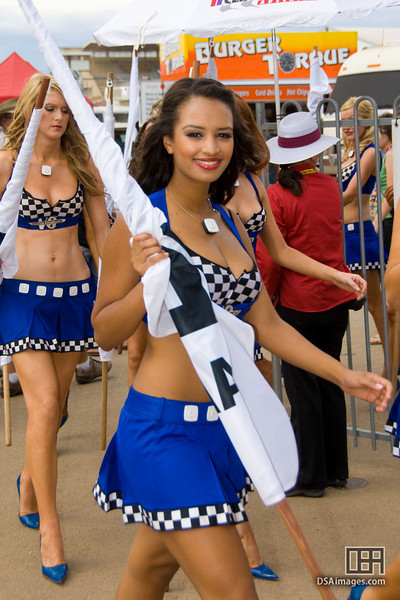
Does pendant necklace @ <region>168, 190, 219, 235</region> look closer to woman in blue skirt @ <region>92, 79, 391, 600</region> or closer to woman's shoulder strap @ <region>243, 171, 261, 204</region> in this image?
woman in blue skirt @ <region>92, 79, 391, 600</region>

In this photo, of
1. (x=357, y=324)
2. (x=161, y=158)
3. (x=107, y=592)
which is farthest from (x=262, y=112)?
(x=357, y=324)

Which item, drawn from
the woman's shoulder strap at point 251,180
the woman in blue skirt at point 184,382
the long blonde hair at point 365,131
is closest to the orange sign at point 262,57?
the long blonde hair at point 365,131

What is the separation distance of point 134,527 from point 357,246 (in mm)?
3021

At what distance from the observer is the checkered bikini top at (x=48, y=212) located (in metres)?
3.96

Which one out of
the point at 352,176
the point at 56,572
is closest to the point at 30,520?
the point at 56,572

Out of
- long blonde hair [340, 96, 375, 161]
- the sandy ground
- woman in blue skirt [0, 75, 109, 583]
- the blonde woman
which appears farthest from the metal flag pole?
long blonde hair [340, 96, 375, 161]

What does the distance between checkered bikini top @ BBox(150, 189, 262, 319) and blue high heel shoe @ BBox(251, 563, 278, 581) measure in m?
1.45

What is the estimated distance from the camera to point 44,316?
394 centimetres

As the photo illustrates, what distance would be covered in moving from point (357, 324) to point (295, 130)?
5.16 meters

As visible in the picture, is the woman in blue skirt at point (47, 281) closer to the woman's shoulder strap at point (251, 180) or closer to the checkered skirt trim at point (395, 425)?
the woman's shoulder strap at point (251, 180)

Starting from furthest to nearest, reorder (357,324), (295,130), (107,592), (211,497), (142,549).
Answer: (357,324) → (295,130) → (107,592) → (142,549) → (211,497)

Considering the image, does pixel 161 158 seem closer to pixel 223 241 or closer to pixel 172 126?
pixel 172 126

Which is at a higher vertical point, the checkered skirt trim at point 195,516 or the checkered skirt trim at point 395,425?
the checkered skirt trim at point 395,425

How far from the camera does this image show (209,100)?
252 centimetres
